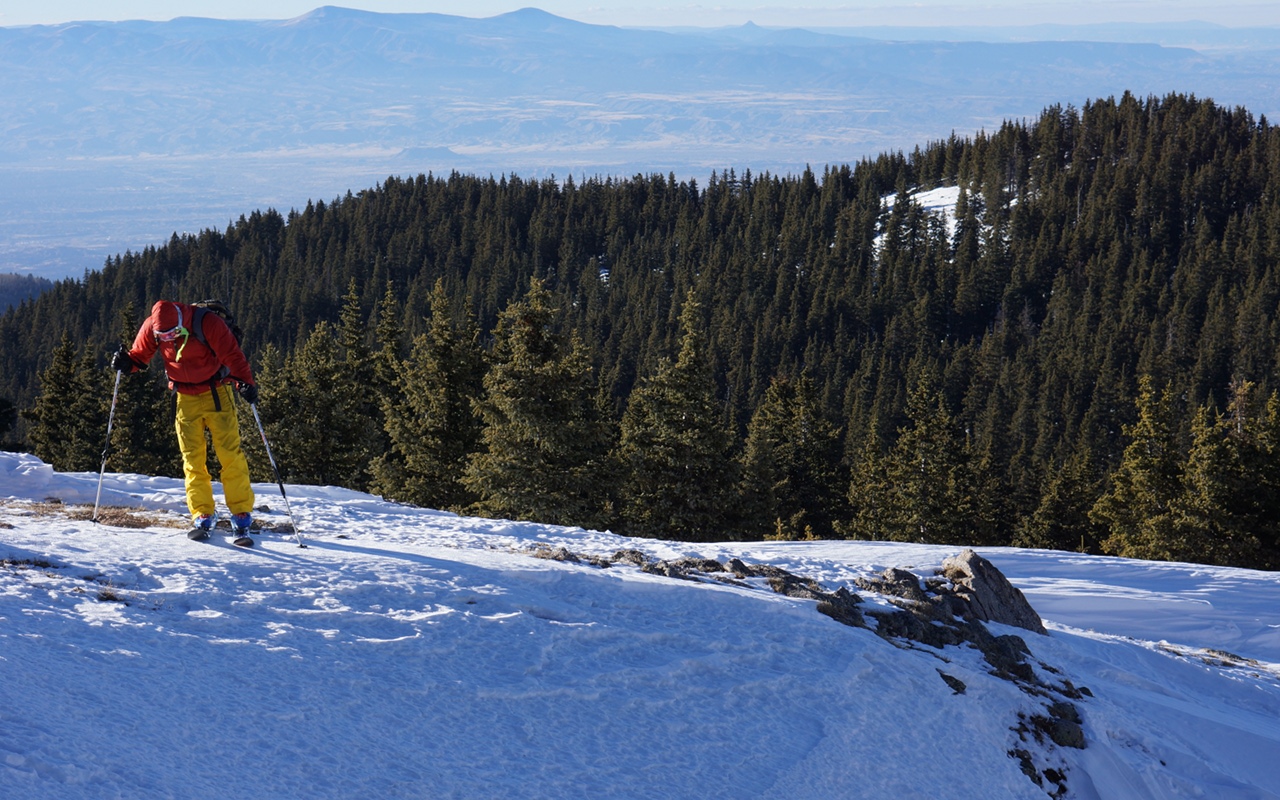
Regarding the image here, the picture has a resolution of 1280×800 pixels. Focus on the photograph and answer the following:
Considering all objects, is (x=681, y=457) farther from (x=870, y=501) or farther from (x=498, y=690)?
(x=498, y=690)

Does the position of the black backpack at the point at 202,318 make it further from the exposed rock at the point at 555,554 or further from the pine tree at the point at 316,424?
the pine tree at the point at 316,424

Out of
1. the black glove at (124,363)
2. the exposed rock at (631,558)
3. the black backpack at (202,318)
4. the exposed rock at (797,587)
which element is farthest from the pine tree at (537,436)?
the black backpack at (202,318)

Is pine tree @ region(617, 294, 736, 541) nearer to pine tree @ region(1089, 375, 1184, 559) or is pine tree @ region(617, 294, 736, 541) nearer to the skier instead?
pine tree @ region(1089, 375, 1184, 559)

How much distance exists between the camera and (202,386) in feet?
27.4

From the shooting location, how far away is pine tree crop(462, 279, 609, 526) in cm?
2477

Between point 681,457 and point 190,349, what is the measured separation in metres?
21.4

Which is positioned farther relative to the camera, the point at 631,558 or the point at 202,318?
the point at 631,558

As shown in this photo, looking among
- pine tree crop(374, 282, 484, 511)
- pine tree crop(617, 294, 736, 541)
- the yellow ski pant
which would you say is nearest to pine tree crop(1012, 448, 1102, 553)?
pine tree crop(617, 294, 736, 541)

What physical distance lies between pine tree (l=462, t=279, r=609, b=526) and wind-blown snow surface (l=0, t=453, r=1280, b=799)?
1472 cm

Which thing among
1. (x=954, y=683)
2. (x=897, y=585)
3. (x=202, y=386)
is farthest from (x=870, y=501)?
(x=202, y=386)

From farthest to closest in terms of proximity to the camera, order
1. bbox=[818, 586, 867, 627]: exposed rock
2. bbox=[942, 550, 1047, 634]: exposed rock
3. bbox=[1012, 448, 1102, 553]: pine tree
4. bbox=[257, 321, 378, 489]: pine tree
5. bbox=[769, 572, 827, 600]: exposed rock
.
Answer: bbox=[1012, 448, 1102, 553]: pine tree
bbox=[257, 321, 378, 489]: pine tree
bbox=[942, 550, 1047, 634]: exposed rock
bbox=[769, 572, 827, 600]: exposed rock
bbox=[818, 586, 867, 627]: exposed rock

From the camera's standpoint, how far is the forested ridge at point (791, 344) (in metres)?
29.2

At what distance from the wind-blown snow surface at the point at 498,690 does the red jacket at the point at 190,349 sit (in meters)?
1.48

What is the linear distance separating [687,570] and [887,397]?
104m
